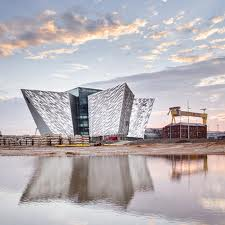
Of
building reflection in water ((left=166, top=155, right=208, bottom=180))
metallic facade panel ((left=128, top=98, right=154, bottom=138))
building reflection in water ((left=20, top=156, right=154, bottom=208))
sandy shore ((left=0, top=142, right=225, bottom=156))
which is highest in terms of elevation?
metallic facade panel ((left=128, top=98, right=154, bottom=138))

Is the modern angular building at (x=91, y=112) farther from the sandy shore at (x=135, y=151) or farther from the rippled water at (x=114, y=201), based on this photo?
the rippled water at (x=114, y=201)

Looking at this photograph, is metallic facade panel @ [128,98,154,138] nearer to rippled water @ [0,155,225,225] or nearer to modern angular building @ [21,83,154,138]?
modern angular building @ [21,83,154,138]

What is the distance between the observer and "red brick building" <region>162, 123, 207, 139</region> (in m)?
116

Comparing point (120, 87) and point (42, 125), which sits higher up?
point (120, 87)

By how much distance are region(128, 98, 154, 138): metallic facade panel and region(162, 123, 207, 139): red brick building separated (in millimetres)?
25425

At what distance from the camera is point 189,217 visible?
7586 mm

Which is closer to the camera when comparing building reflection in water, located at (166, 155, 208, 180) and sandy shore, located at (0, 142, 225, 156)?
building reflection in water, located at (166, 155, 208, 180)

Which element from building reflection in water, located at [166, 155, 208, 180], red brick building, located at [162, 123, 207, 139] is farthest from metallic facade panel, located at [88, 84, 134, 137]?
building reflection in water, located at [166, 155, 208, 180]

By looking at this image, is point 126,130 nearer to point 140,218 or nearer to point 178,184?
point 178,184

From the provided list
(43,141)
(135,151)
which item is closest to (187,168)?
(135,151)

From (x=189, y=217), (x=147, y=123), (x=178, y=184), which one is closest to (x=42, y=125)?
(x=147, y=123)

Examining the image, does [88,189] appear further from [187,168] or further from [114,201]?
[187,168]

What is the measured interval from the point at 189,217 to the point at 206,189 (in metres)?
4.13

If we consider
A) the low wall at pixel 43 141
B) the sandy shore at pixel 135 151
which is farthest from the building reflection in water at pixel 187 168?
the low wall at pixel 43 141
